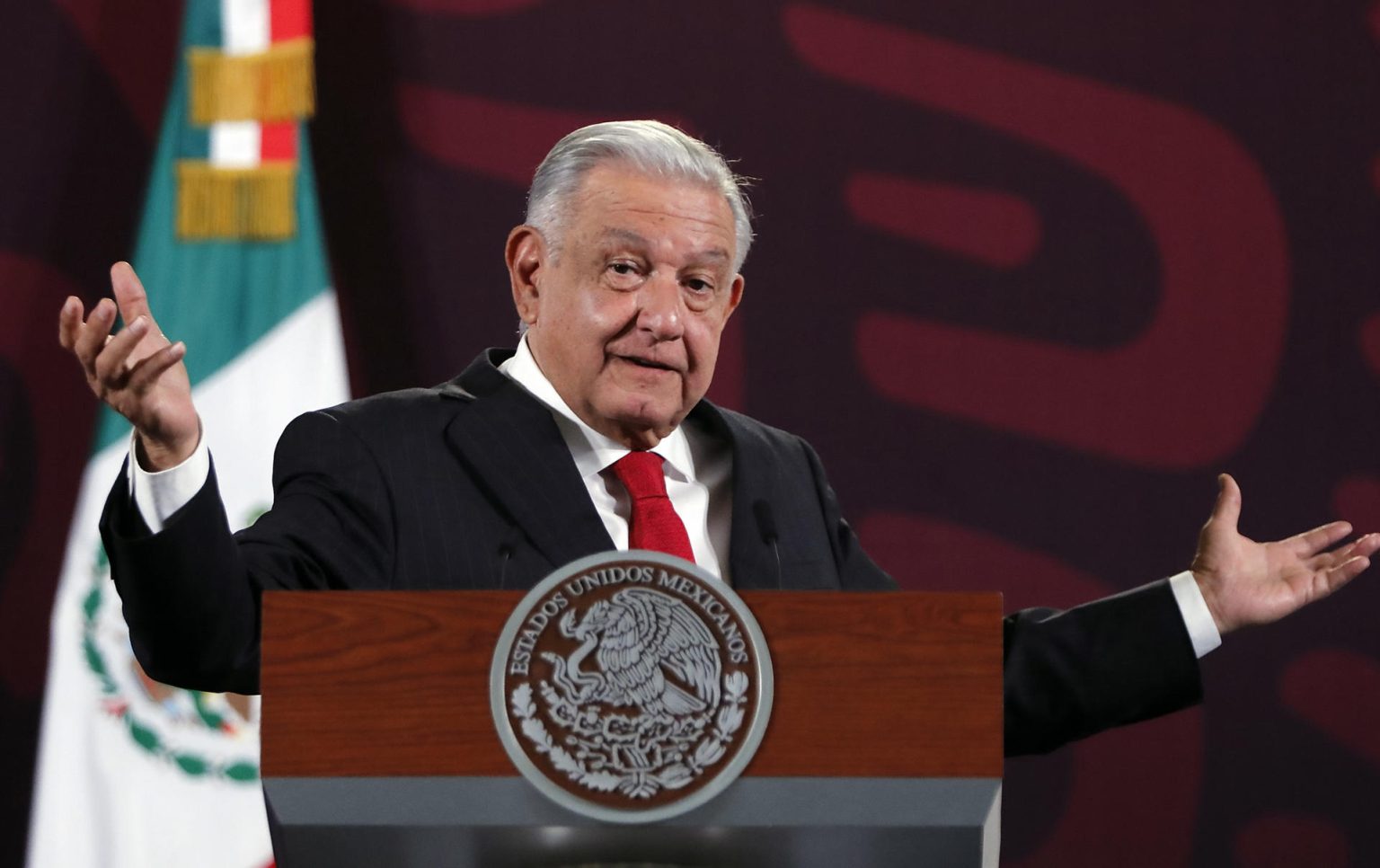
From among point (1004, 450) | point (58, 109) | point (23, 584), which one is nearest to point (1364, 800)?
point (1004, 450)

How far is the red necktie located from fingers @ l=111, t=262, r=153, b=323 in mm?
652

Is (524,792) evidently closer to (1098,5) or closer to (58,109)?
(58,109)

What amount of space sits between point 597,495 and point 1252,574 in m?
0.75

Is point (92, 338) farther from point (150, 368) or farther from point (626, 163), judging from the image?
point (626, 163)

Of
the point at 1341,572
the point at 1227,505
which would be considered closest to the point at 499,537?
the point at 1227,505

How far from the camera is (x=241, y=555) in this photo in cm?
161

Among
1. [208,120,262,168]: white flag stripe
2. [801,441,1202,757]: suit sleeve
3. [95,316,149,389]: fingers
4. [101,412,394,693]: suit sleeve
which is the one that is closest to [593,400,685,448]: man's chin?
[101,412,394,693]: suit sleeve

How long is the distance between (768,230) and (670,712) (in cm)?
A: 263

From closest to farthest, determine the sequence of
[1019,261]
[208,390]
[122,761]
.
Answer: [122,761] → [208,390] → [1019,261]

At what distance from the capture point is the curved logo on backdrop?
45.6 inches

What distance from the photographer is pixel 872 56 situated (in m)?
3.75

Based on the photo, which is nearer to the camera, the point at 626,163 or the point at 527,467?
the point at 527,467

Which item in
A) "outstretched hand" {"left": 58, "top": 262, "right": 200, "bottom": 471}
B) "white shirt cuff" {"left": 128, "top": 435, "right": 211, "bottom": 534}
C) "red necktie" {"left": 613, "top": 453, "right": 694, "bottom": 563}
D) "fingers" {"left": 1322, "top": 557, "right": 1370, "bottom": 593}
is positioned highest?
"outstretched hand" {"left": 58, "top": 262, "right": 200, "bottom": 471}

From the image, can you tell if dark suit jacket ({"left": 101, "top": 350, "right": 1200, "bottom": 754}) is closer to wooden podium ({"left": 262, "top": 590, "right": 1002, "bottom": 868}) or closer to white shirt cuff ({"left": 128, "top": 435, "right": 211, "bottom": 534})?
white shirt cuff ({"left": 128, "top": 435, "right": 211, "bottom": 534})
